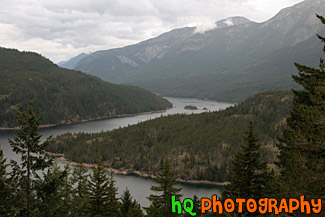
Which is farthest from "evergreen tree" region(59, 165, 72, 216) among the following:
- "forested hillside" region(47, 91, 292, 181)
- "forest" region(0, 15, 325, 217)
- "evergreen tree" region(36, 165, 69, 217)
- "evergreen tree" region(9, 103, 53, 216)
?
"forested hillside" region(47, 91, 292, 181)

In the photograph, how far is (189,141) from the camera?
13275 cm

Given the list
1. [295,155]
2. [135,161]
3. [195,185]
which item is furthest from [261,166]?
[135,161]

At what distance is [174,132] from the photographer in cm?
14562

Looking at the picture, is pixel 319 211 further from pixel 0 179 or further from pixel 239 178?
pixel 0 179

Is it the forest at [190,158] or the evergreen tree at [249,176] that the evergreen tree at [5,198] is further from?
the evergreen tree at [249,176]

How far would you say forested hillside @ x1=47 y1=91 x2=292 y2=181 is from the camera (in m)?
114

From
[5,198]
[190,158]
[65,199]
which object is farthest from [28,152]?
[190,158]

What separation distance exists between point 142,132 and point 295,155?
132m

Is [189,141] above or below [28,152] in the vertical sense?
below

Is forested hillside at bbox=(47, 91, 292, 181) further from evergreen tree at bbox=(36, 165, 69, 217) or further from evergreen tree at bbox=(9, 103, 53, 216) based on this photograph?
evergreen tree at bbox=(9, 103, 53, 216)

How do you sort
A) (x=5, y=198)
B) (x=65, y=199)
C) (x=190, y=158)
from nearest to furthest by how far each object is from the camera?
1. (x=5, y=198)
2. (x=65, y=199)
3. (x=190, y=158)

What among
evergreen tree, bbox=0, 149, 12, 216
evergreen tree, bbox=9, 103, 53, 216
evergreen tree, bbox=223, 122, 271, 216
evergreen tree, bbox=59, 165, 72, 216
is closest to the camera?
evergreen tree, bbox=0, 149, 12, 216

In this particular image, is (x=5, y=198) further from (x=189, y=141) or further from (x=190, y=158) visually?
(x=189, y=141)

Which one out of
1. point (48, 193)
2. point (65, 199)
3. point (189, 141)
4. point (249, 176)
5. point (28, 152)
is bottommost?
point (189, 141)
